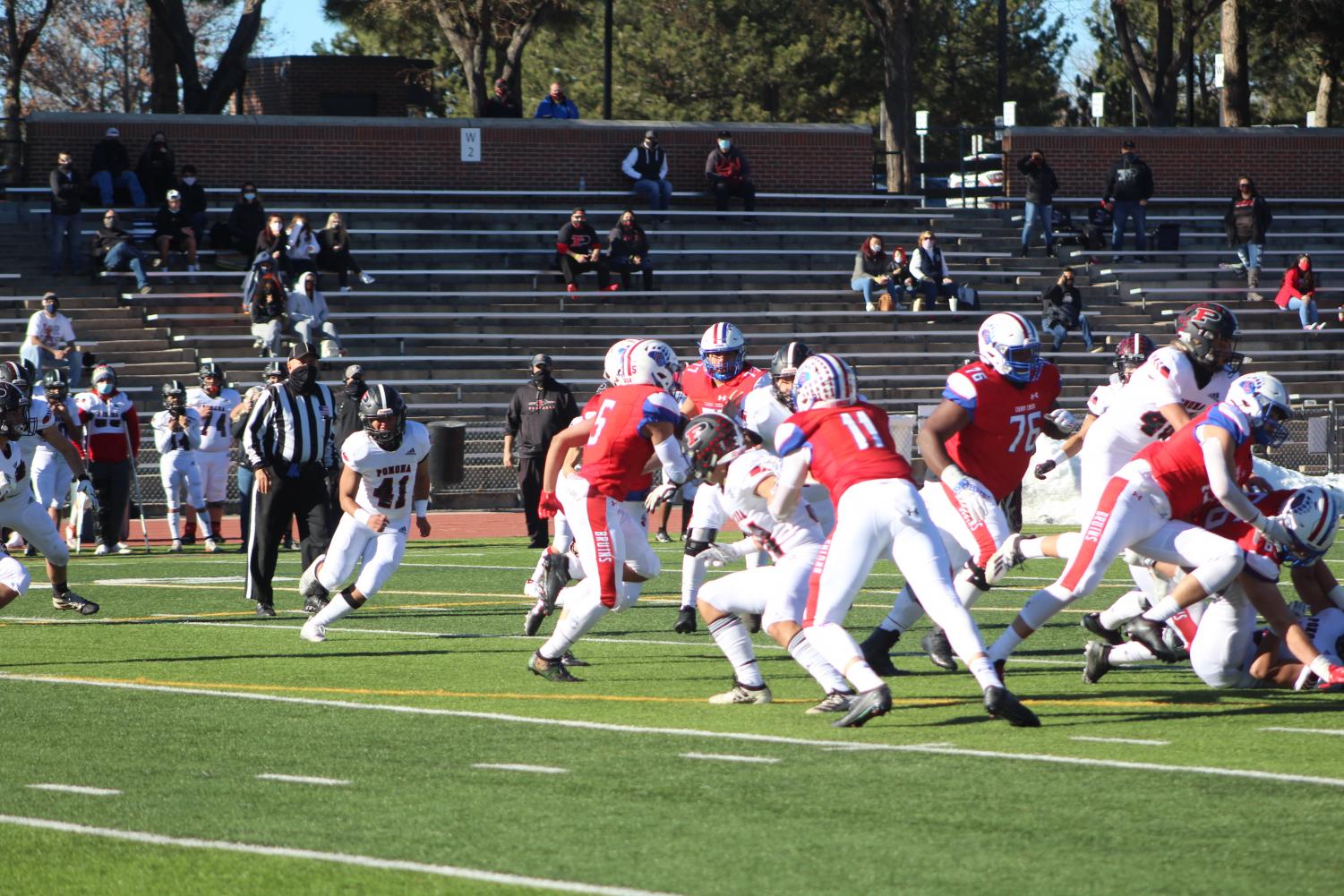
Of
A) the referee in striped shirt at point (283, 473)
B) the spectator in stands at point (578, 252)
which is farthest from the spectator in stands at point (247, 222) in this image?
the referee in striped shirt at point (283, 473)

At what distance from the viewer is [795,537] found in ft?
29.7

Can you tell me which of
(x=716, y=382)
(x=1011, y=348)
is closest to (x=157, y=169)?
(x=716, y=382)

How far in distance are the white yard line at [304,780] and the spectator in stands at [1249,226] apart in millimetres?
26378

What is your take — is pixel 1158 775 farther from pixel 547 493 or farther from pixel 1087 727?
pixel 547 493

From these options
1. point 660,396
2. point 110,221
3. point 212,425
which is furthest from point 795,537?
point 110,221

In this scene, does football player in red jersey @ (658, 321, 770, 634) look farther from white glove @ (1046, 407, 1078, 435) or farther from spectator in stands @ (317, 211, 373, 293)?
spectator in stands @ (317, 211, 373, 293)

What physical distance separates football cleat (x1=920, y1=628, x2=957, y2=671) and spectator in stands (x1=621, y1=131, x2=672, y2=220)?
73.5 ft

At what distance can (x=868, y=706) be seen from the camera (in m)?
7.78

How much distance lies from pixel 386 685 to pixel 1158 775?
14.5 feet

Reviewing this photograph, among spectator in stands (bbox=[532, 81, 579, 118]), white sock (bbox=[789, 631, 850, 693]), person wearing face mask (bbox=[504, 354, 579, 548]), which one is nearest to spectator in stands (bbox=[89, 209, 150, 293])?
spectator in stands (bbox=[532, 81, 579, 118])

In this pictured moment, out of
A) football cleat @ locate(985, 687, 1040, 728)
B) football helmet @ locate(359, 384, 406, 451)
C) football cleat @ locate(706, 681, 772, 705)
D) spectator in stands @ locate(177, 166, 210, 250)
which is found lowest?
football cleat @ locate(706, 681, 772, 705)

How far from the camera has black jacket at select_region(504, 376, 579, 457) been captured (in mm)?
19141

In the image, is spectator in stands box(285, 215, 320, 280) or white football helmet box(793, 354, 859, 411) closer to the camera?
white football helmet box(793, 354, 859, 411)

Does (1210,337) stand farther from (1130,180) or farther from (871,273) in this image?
(1130,180)
